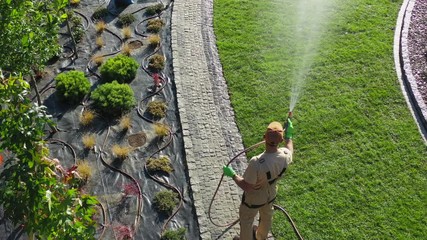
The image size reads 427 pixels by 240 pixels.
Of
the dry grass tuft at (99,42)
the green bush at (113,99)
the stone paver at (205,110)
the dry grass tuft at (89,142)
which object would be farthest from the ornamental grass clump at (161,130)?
the dry grass tuft at (99,42)

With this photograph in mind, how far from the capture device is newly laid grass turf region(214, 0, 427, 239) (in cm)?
1048

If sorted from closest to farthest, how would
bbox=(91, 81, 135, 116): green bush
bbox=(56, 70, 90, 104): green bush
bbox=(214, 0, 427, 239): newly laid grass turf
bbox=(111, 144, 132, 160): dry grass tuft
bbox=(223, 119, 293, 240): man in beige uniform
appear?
bbox=(223, 119, 293, 240): man in beige uniform
bbox=(214, 0, 427, 239): newly laid grass turf
bbox=(111, 144, 132, 160): dry grass tuft
bbox=(91, 81, 135, 116): green bush
bbox=(56, 70, 90, 104): green bush

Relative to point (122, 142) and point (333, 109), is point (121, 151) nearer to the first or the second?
point (122, 142)

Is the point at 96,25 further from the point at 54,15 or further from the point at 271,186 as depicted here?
the point at 271,186

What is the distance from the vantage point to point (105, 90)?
12977 millimetres

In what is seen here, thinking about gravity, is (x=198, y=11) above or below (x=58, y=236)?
below

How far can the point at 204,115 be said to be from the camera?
12867 mm

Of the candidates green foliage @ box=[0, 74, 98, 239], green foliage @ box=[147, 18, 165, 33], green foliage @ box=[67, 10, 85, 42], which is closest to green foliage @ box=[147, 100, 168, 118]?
green foliage @ box=[147, 18, 165, 33]

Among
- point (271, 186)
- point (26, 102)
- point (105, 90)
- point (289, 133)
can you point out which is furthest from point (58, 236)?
point (105, 90)

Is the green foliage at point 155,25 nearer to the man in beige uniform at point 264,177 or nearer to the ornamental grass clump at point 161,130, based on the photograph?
the ornamental grass clump at point 161,130

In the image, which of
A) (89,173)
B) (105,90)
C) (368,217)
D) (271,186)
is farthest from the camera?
(105,90)

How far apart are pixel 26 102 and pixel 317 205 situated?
6.29 metres

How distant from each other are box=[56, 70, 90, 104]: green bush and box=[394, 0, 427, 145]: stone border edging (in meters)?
8.04

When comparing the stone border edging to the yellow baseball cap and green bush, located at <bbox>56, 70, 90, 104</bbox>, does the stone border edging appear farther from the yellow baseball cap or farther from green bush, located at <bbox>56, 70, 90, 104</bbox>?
green bush, located at <bbox>56, 70, 90, 104</bbox>
